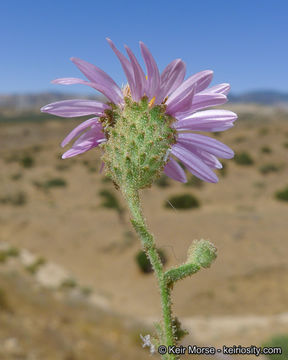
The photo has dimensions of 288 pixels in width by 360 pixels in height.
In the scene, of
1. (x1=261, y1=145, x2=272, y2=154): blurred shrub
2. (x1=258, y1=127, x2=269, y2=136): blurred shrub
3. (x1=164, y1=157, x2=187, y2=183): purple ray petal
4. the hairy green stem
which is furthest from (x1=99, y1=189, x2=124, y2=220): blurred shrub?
(x1=258, y1=127, x2=269, y2=136): blurred shrub

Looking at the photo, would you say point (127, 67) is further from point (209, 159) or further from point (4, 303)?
point (4, 303)

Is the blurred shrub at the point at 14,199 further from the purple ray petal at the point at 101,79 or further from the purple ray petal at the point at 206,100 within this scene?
the purple ray petal at the point at 206,100

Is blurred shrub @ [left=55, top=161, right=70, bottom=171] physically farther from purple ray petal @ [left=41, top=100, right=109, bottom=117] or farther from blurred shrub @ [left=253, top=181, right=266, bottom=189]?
purple ray petal @ [left=41, top=100, right=109, bottom=117]

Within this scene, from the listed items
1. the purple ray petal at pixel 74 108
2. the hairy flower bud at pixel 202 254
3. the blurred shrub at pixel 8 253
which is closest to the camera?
the hairy flower bud at pixel 202 254

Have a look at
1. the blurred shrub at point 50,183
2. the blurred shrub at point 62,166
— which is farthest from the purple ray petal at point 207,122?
the blurred shrub at point 62,166

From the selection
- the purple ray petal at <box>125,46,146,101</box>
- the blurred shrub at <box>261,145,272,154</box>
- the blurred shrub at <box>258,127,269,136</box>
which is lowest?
the purple ray petal at <box>125,46,146,101</box>

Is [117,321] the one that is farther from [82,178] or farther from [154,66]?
[82,178]
